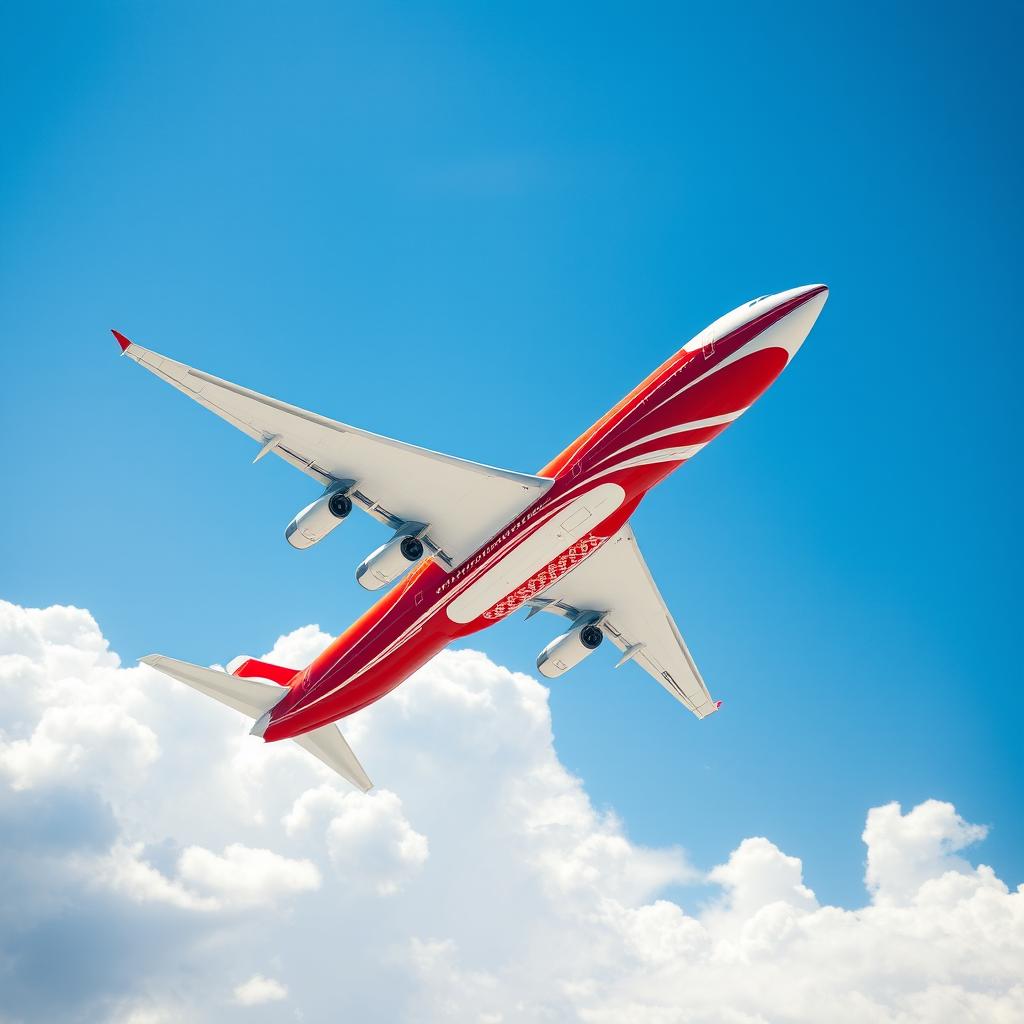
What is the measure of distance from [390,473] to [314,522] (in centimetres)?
315

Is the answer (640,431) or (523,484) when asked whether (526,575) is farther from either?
(640,431)

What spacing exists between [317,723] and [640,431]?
18221 millimetres

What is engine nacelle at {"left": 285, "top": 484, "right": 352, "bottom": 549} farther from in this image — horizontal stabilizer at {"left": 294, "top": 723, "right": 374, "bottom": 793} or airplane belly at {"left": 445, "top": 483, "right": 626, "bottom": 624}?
horizontal stabilizer at {"left": 294, "top": 723, "right": 374, "bottom": 793}

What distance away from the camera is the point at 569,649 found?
145 feet

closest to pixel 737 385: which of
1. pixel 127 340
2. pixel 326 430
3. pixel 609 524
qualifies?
pixel 609 524

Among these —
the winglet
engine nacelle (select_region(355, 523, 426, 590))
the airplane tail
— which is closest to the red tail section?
the airplane tail

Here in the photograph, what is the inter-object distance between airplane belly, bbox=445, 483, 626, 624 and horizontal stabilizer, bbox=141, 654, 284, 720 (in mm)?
10061

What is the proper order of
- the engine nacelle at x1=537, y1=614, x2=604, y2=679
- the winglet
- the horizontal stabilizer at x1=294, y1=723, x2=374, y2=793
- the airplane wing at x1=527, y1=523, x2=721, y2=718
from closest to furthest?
the winglet
the airplane wing at x1=527, y1=523, x2=721, y2=718
the engine nacelle at x1=537, y1=614, x2=604, y2=679
the horizontal stabilizer at x1=294, y1=723, x2=374, y2=793

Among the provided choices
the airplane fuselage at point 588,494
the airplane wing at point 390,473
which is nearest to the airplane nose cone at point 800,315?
the airplane fuselage at point 588,494

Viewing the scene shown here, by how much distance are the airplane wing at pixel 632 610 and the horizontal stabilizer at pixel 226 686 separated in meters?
11.5

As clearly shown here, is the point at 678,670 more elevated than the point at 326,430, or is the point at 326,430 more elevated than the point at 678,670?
the point at 326,430

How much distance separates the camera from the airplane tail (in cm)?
4284

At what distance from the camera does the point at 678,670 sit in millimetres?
46156

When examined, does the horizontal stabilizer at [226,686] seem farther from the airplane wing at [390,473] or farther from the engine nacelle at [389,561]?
the airplane wing at [390,473]
